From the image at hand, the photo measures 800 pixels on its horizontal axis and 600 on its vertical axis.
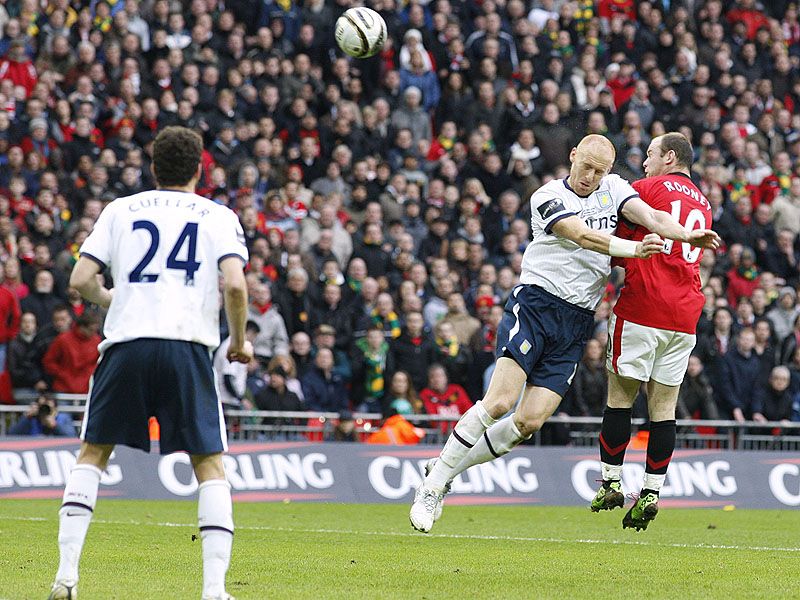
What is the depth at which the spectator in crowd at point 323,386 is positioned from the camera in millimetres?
17906

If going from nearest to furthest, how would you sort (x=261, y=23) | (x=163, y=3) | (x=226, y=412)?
(x=226, y=412) → (x=163, y=3) → (x=261, y=23)

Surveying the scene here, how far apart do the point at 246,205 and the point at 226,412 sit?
3341 millimetres

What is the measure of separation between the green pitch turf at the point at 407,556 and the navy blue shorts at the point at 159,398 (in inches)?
36.6

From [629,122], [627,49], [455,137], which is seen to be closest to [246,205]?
[455,137]

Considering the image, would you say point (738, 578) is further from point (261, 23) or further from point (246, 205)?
point (261, 23)

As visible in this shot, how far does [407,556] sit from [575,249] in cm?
241

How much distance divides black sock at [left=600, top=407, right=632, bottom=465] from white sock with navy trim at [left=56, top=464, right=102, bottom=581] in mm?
4495

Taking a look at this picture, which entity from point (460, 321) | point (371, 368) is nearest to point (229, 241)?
point (371, 368)

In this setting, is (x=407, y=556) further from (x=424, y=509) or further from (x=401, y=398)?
(x=401, y=398)

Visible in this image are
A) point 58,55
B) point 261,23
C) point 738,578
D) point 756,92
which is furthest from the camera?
point 756,92

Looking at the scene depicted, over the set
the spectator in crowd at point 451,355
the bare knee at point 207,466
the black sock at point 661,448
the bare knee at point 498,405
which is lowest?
the spectator in crowd at point 451,355

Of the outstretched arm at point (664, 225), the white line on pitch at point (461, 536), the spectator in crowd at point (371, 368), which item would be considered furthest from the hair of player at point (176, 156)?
the spectator in crowd at point (371, 368)

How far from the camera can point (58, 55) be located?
20.4m

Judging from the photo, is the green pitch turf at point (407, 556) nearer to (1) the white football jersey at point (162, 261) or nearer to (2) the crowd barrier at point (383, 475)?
(2) the crowd barrier at point (383, 475)
